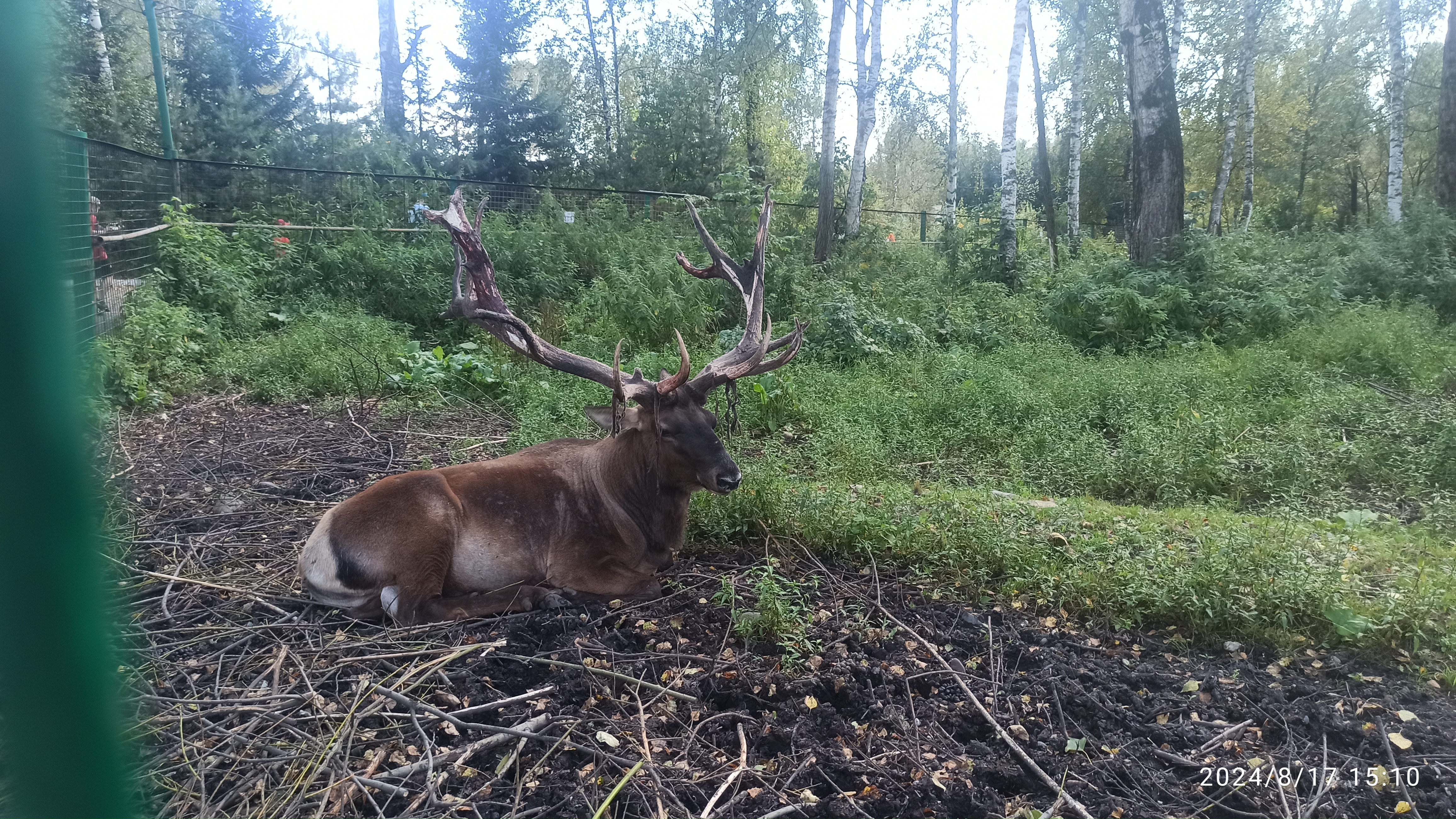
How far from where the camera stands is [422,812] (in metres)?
2.86

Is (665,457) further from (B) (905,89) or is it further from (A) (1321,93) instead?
(A) (1321,93)

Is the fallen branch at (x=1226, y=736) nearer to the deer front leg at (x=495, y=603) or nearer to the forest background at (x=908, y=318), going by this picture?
the forest background at (x=908, y=318)

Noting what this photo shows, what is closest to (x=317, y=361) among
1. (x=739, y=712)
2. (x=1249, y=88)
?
(x=739, y=712)

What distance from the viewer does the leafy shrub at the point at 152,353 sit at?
302 inches

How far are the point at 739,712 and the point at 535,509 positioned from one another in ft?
6.42

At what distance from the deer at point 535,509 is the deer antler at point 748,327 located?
2 centimetres

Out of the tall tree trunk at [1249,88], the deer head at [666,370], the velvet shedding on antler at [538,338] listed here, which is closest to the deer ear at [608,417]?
the deer head at [666,370]

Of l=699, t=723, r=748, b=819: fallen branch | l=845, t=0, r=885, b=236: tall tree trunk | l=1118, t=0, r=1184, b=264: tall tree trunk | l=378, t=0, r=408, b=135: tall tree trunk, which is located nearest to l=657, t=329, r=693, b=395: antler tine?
l=699, t=723, r=748, b=819: fallen branch

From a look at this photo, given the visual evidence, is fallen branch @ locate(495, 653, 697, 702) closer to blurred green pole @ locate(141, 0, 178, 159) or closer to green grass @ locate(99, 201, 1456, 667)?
green grass @ locate(99, 201, 1456, 667)

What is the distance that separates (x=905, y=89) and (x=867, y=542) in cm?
3420

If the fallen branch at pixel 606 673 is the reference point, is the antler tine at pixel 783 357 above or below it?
above

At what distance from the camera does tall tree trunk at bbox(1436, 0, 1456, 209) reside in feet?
45.2

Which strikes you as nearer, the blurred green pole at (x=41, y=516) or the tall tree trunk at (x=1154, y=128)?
the blurred green pole at (x=41, y=516)

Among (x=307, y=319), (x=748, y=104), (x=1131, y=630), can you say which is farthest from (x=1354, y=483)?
(x=748, y=104)
